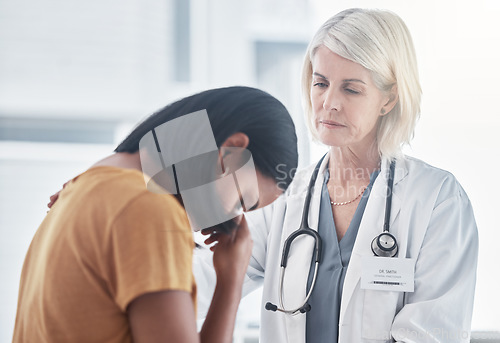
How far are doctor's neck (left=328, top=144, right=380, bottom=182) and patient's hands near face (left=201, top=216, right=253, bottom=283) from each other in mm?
575

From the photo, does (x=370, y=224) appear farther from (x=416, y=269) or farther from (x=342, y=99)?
(x=342, y=99)

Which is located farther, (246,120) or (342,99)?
(342,99)

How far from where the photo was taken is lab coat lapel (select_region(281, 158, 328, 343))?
1.24 m

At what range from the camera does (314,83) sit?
1361mm

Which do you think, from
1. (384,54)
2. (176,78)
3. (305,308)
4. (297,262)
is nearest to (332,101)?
(384,54)

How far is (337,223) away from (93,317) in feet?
2.76

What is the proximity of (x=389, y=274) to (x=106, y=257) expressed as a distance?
30.1 inches

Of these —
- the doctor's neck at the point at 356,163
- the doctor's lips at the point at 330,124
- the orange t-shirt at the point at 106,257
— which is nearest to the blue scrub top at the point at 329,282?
the doctor's neck at the point at 356,163

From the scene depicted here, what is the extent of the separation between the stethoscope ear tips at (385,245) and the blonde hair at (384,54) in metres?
0.25

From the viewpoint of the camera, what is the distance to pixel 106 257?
24.5 inches

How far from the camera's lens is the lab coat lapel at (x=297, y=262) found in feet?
4.07

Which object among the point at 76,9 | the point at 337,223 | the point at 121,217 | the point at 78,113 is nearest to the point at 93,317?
the point at 121,217

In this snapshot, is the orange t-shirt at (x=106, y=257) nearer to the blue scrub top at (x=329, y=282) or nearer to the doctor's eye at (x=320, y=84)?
the blue scrub top at (x=329, y=282)

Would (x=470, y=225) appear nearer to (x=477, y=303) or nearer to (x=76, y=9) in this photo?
(x=477, y=303)
